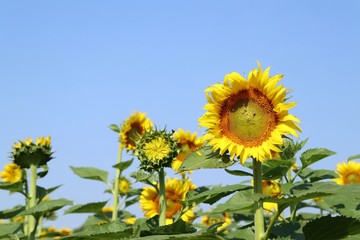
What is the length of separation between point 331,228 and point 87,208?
3.74 m

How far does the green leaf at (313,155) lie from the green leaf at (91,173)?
299 centimetres

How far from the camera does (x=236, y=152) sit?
2986 mm

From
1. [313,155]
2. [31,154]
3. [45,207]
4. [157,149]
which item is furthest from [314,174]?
[31,154]

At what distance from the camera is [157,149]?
4113mm

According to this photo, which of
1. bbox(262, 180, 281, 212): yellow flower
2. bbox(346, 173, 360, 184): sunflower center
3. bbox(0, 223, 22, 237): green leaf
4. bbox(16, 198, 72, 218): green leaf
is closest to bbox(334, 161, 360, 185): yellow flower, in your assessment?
bbox(346, 173, 360, 184): sunflower center

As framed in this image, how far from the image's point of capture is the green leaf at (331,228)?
2.83 meters

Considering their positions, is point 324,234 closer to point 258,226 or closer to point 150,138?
point 258,226

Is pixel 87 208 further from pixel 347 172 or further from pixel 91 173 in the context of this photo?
pixel 347 172

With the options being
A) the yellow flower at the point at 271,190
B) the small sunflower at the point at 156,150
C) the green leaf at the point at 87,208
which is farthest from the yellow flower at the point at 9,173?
the small sunflower at the point at 156,150

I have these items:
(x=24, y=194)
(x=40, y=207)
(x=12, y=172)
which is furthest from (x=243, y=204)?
(x=12, y=172)

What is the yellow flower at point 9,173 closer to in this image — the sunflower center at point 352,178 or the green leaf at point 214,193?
the sunflower center at point 352,178

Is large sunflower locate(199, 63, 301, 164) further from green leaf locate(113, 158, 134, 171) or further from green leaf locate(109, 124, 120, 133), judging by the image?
green leaf locate(109, 124, 120, 133)

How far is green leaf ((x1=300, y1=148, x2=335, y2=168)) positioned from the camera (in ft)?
13.6

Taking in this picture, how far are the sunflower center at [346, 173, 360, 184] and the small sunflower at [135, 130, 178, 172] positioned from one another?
328 cm
